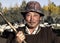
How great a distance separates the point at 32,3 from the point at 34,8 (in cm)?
11

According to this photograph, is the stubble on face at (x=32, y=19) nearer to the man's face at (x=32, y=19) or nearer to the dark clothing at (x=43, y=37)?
the man's face at (x=32, y=19)

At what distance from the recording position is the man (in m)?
3.69

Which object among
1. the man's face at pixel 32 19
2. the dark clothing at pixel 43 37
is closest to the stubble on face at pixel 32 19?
the man's face at pixel 32 19

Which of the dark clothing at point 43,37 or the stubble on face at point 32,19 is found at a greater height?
the stubble on face at point 32,19

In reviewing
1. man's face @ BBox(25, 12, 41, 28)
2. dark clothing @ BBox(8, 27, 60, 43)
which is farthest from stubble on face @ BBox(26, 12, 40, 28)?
dark clothing @ BBox(8, 27, 60, 43)

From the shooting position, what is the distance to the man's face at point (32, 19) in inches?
151

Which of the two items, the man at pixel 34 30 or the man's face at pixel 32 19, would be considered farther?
the man's face at pixel 32 19

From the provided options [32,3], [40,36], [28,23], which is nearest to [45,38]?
[40,36]

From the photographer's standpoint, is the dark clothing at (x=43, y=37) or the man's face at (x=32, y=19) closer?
the dark clothing at (x=43, y=37)

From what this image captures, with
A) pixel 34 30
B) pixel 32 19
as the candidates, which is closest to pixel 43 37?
pixel 34 30

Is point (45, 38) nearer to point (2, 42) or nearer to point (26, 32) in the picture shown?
point (26, 32)

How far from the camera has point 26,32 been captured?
12.6 ft

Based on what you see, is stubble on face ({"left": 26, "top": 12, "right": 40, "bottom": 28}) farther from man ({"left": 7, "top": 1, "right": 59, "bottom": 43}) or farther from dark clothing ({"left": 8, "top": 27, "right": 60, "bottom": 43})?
dark clothing ({"left": 8, "top": 27, "right": 60, "bottom": 43})

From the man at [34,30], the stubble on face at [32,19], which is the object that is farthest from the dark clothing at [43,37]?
the stubble on face at [32,19]
